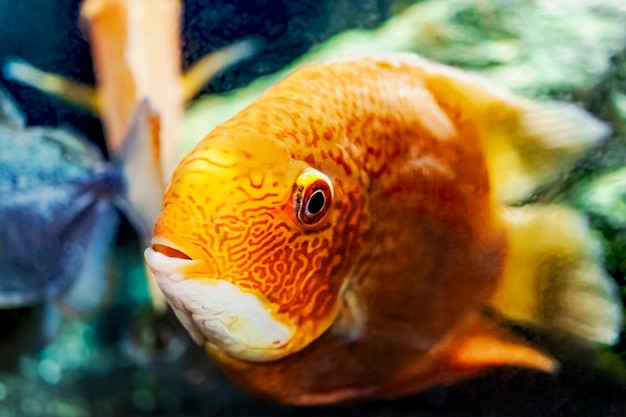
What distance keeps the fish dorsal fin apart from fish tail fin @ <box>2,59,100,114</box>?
0.56 m

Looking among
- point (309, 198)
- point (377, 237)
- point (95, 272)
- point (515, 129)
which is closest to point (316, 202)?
point (309, 198)

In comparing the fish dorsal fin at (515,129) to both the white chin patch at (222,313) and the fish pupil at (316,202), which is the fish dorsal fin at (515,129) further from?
the white chin patch at (222,313)

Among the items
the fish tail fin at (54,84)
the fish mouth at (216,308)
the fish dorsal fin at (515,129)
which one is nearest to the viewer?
the fish mouth at (216,308)

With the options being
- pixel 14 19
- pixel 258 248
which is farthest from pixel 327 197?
pixel 14 19

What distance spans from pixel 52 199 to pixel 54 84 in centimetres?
21

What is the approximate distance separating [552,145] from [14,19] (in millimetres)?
978

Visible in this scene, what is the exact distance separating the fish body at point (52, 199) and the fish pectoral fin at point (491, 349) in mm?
670

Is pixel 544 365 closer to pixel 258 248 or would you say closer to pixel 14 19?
pixel 258 248

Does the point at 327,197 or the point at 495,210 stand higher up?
the point at 327,197

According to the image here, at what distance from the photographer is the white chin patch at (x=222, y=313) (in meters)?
0.88

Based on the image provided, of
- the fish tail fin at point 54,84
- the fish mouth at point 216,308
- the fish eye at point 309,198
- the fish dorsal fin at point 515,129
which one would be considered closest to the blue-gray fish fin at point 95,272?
the fish tail fin at point 54,84

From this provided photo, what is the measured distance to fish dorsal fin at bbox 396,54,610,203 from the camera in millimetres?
1055

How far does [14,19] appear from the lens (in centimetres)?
116

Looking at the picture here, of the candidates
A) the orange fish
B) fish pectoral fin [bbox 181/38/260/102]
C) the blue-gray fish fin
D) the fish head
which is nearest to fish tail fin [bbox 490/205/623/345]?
the orange fish
